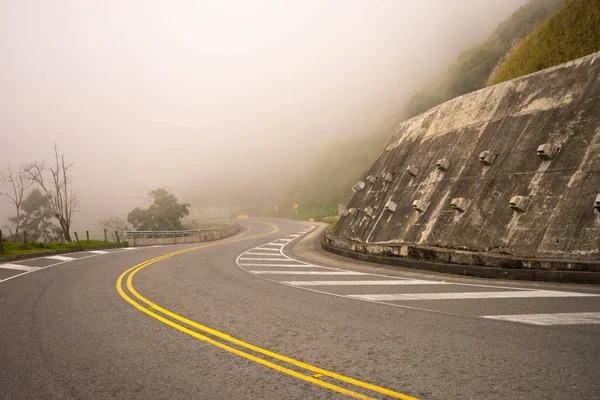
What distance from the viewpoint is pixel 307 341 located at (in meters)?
5.27

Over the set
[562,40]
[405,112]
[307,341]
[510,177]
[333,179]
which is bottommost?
[307,341]

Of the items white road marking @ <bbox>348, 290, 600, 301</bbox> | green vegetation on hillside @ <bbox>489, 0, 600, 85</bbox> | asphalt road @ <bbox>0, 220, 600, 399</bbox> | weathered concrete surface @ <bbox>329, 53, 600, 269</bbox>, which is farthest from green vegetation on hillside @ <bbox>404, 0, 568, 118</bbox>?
asphalt road @ <bbox>0, 220, 600, 399</bbox>

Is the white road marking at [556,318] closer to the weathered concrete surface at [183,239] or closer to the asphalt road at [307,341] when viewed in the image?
the asphalt road at [307,341]

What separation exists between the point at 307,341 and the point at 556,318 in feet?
11.9

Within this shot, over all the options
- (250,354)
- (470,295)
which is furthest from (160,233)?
(250,354)

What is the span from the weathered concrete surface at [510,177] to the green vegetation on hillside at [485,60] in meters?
44.0

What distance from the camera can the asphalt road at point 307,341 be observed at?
3900 millimetres

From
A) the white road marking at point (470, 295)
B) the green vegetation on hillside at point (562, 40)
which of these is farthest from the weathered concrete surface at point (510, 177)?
the green vegetation on hillside at point (562, 40)

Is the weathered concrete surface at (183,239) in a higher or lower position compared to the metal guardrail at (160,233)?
lower

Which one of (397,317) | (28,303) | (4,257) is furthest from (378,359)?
(4,257)

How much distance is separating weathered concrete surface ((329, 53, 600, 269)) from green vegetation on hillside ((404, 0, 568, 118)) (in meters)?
44.0

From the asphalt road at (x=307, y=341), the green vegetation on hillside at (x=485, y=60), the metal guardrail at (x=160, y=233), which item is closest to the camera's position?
the asphalt road at (x=307, y=341)

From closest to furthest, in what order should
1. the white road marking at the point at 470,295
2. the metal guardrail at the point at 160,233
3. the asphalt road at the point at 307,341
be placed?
the asphalt road at the point at 307,341, the white road marking at the point at 470,295, the metal guardrail at the point at 160,233

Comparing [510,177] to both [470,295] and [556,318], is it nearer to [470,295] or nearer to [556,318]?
[470,295]
